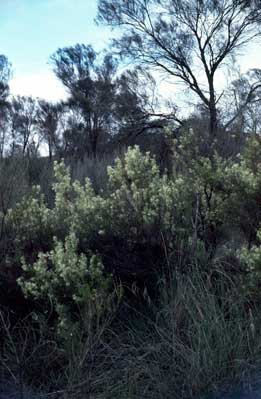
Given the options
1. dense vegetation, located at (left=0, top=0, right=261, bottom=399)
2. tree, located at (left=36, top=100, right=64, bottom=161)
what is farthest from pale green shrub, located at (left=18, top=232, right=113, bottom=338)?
tree, located at (left=36, top=100, right=64, bottom=161)

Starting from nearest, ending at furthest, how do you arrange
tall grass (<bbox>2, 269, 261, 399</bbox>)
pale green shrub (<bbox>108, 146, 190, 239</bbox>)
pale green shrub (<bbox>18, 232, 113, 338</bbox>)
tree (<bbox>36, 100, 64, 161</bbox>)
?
tall grass (<bbox>2, 269, 261, 399</bbox>) → pale green shrub (<bbox>18, 232, 113, 338</bbox>) → pale green shrub (<bbox>108, 146, 190, 239</bbox>) → tree (<bbox>36, 100, 64, 161</bbox>)

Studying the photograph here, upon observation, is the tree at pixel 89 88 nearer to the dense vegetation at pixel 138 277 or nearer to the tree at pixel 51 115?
the tree at pixel 51 115

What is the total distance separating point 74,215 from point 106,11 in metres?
21.3

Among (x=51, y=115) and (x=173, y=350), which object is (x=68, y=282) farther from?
(x=51, y=115)

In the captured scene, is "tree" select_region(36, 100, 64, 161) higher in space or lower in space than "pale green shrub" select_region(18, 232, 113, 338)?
higher

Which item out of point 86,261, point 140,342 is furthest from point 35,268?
point 140,342

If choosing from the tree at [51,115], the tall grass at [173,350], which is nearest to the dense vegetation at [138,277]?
the tall grass at [173,350]

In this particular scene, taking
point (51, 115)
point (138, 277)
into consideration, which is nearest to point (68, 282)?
point (138, 277)

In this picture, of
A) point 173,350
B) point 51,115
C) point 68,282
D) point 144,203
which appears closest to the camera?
point 173,350

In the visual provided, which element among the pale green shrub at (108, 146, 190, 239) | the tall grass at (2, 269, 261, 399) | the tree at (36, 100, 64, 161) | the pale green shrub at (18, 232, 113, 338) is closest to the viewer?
the tall grass at (2, 269, 261, 399)

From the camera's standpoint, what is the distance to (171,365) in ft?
14.0

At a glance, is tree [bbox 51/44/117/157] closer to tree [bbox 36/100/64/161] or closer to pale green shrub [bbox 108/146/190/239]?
tree [bbox 36/100/64/161]

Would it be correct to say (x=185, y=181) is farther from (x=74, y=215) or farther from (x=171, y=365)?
(x=171, y=365)

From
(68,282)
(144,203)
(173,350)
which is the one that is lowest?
(173,350)
